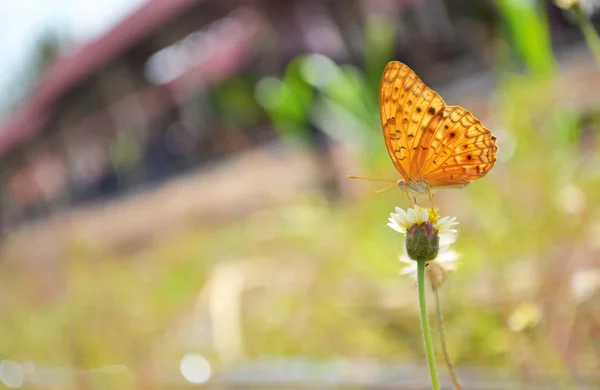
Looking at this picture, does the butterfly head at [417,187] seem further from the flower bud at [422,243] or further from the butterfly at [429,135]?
the flower bud at [422,243]

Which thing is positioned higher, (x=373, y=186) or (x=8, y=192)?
(x=8, y=192)

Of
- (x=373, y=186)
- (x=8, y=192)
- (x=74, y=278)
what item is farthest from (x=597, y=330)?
(x=8, y=192)

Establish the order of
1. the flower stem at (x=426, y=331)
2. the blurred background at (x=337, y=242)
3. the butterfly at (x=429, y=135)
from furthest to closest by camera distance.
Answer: the blurred background at (x=337, y=242) → the butterfly at (x=429, y=135) → the flower stem at (x=426, y=331)

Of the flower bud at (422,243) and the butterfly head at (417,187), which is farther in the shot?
the butterfly head at (417,187)

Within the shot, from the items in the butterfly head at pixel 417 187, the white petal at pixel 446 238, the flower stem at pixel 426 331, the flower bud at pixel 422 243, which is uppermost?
the butterfly head at pixel 417 187

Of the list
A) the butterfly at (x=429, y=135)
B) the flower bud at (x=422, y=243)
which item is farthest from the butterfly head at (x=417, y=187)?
the flower bud at (x=422, y=243)

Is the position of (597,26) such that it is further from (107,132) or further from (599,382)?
(107,132)

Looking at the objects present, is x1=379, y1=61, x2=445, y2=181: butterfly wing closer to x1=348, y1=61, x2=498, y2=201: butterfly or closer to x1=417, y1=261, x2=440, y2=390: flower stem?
x1=348, y1=61, x2=498, y2=201: butterfly
